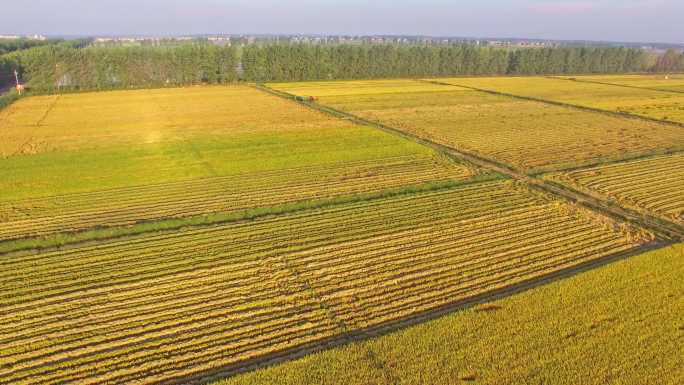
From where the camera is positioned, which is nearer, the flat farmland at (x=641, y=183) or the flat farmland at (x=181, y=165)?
the flat farmland at (x=181, y=165)

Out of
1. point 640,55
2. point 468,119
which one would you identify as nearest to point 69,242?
point 468,119

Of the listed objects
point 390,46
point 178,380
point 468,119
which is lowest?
point 178,380

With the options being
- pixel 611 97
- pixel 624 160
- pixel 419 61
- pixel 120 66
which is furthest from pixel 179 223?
pixel 419 61

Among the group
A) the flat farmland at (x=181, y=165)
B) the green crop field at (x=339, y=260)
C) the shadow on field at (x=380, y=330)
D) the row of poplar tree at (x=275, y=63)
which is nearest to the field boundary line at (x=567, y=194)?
the green crop field at (x=339, y=260)

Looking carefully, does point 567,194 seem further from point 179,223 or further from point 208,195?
point 179,223

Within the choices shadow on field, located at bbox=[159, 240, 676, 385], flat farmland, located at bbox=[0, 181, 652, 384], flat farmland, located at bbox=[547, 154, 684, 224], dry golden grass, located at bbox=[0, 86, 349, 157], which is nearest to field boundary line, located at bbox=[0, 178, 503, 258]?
flat farmland, located at bbox=[0, 181, 652, 384]

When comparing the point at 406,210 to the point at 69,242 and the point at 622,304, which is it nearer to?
the point at 622,304

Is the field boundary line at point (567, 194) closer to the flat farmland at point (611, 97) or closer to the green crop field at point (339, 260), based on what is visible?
the green crop field at point (339, 260)
